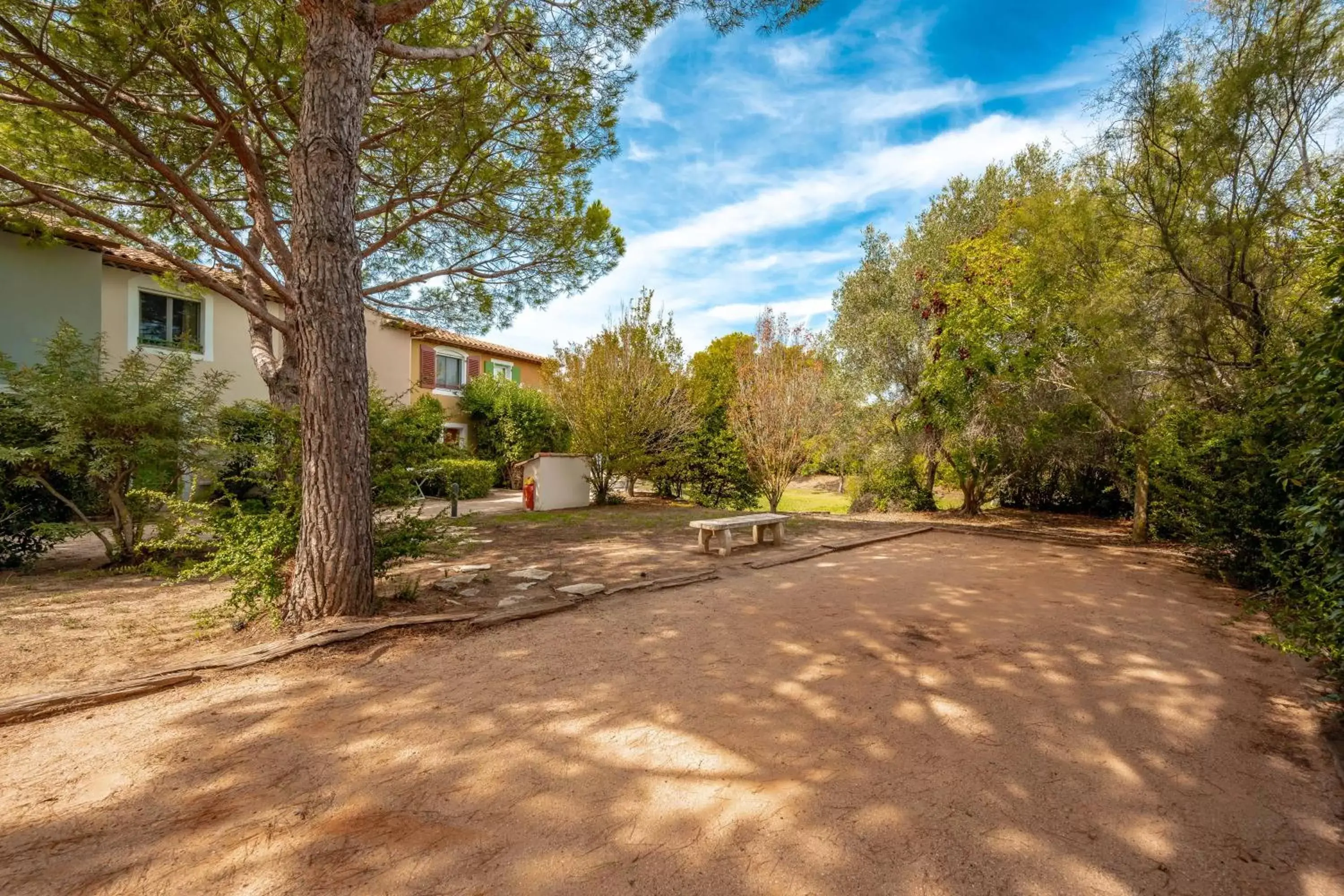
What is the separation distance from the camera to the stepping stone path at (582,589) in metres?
5.18

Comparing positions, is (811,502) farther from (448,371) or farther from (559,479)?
(448,371)

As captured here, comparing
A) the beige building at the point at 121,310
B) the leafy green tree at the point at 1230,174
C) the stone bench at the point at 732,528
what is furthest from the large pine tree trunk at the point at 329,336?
the leafy green tree at the point at 1230,174

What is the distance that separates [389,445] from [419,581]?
5.21 feet

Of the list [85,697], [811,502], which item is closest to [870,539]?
[85,697]

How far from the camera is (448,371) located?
19047 mm

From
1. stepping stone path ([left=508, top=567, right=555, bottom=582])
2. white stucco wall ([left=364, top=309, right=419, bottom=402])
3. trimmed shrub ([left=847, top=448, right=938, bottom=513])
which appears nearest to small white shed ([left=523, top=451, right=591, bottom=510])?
white stucco wall ([left=364, top=309, right=419, bottom=402])

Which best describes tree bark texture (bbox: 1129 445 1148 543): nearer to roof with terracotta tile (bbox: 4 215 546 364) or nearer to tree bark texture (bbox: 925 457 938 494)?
tree bark texture (bbox: 925 457 938 494)

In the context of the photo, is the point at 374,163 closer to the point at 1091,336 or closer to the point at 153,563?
the point at 153,563

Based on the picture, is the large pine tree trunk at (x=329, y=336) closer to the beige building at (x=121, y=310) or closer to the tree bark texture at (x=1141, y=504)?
the beige building at (x=121, y=310)

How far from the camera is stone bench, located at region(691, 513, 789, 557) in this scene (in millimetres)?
7309

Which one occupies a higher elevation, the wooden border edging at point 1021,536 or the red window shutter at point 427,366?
the red window shutter at point 427,366

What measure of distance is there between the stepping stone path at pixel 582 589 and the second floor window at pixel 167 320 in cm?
1133

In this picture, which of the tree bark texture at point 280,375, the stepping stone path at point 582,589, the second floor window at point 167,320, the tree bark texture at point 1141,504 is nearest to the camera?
the stepping stone path at point 582,589

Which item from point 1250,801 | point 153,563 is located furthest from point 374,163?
point 1250,801
